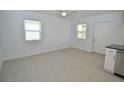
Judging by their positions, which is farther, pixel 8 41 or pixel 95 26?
pixel 95 26

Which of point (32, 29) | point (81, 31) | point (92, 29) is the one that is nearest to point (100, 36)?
point (92, 29)

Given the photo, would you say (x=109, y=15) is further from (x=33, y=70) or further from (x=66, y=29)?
(x=33, y=70)

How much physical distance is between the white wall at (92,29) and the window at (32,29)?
234cm

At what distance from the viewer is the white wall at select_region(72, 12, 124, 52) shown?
3566 mm

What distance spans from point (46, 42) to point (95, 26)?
261cm

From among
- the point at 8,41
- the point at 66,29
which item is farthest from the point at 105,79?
the point at 66,29

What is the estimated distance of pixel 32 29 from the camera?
3799 millimetres

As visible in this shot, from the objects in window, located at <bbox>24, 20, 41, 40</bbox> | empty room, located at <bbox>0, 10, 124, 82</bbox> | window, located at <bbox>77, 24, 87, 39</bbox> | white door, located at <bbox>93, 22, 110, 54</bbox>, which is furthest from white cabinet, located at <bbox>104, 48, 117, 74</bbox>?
window, located at <bbox>24, 20, 41, 40</bbox>

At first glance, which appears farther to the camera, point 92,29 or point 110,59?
point 92,29

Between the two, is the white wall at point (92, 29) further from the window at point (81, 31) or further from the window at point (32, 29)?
the window at point (32, 29)

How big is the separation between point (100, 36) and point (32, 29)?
10.5ft

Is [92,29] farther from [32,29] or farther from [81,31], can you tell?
[32,29]

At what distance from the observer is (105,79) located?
2.08 m
